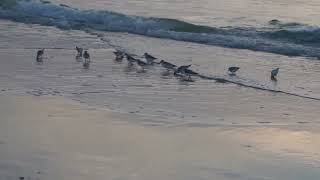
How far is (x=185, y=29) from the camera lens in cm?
2195

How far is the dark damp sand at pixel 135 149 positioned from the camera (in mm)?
7234

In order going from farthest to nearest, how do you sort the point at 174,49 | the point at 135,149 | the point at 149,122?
1. the point at 174,49
2. the point at 149,122
3. the point at 135,149

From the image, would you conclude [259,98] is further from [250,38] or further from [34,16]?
[34,16]

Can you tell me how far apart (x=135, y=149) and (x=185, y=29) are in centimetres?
1412

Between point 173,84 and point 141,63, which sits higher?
point 141,63

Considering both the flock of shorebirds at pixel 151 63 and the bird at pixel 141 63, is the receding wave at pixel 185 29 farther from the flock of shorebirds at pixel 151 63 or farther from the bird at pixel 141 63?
the bird at pixel 141 63

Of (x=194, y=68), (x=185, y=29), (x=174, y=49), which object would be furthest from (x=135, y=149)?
(x=185, y=29)

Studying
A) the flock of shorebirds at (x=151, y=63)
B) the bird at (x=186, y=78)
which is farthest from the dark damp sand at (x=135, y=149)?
the flock of shorebirds at (x=151, y=63)

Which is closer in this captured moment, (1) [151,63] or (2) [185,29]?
(1) [151,63]

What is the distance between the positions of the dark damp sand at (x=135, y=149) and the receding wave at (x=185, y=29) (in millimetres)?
8933

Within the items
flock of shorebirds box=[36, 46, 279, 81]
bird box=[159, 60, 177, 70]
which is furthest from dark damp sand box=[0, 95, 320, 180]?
bird box=[159, 60, 177, 70]

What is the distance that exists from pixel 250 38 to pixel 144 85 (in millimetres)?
8207

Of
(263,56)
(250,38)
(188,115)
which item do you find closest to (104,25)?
(250,38)

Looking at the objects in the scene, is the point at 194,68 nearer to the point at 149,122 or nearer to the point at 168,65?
the point at 168,65
